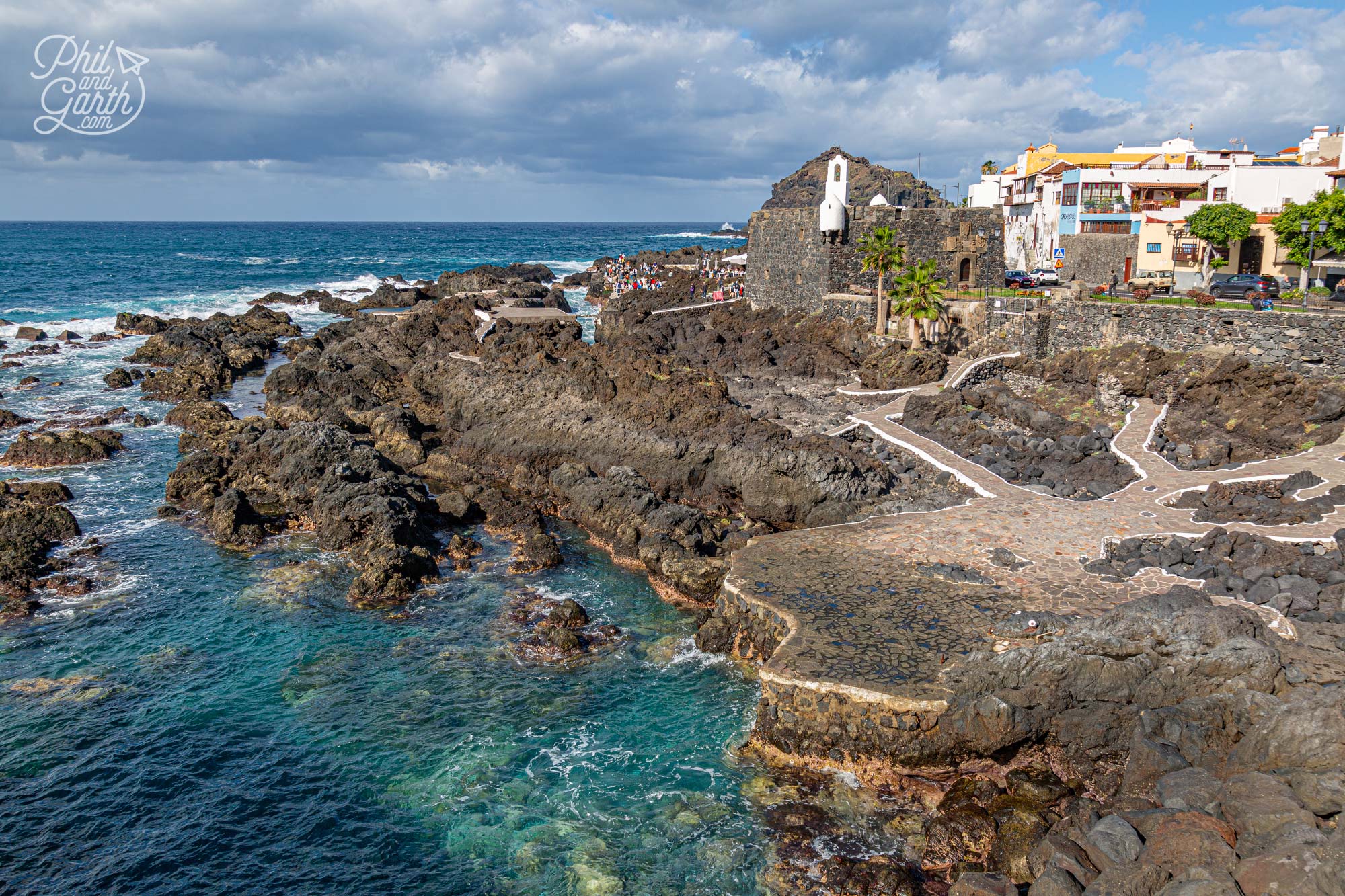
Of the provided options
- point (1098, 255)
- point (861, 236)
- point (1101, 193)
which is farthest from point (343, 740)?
point (1101, 193)

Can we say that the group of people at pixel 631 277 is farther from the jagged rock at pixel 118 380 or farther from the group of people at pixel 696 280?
the jagged rock at pixel 118 380

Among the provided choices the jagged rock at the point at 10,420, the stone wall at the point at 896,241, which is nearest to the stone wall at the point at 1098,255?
the stone wall at the point at 896,241

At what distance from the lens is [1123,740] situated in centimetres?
1464

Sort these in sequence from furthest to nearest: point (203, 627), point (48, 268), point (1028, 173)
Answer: point (48, 268)
point (1028, 173)
point (203, 627)

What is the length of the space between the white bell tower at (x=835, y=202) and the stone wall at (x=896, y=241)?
0.80 meters

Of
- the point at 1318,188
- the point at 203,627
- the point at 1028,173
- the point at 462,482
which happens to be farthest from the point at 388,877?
the point at 1028,173

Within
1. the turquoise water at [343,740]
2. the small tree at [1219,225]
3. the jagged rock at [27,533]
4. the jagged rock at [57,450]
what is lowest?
the turquoise water at [343,740]

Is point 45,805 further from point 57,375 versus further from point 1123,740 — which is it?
point 57,375

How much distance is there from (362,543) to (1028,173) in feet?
213

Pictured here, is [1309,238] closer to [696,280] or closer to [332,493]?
[696,280]

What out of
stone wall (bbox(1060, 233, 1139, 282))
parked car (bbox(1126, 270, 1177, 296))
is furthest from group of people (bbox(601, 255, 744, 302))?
parked car (bbox(1126, 270, 1177, 296))

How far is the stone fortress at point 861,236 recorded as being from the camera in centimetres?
4594

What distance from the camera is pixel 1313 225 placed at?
36812 mm

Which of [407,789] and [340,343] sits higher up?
[340,343]
